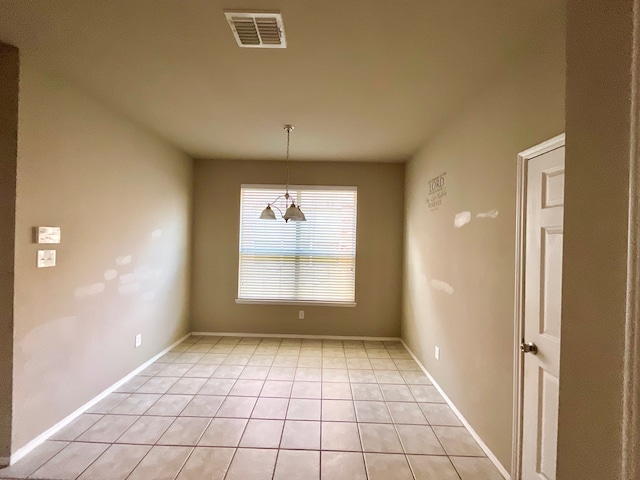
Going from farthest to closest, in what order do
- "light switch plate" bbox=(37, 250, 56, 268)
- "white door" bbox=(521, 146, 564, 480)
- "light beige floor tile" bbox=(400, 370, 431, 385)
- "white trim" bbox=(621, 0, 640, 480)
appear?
"light beige floor tile" bbox=(400, 370, 431, 385), "light switch plate" bbox=(37, 250, 56, 268), "white door" bbox=(521, 146, 564, 480), "white trim" bbox=(621, 0, 640, 480)

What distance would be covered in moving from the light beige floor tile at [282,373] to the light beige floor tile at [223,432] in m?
0.86

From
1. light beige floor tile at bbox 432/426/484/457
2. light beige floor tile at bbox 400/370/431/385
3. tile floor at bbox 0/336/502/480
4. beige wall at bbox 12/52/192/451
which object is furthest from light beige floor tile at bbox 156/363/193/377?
light beige floor tile at bbox 432/426/484/457

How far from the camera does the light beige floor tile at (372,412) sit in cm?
278

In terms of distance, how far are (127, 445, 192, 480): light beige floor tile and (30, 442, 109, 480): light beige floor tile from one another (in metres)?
0.36

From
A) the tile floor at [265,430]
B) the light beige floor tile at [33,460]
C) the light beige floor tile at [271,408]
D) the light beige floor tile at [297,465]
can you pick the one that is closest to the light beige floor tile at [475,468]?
the tile floor at [265,430]

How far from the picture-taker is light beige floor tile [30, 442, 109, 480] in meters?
2.07

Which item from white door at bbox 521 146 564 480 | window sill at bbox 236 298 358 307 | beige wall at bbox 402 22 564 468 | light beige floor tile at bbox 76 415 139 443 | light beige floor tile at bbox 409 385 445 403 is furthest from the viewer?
window sill at bbox 236 298 358 307

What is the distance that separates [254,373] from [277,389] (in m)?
0.51

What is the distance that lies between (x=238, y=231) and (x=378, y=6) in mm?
3891

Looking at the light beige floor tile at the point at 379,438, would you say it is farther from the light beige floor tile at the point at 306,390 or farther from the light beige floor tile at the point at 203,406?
the light beige floor tile at the point at 203,406

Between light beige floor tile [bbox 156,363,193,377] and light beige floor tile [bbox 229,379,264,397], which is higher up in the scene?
light beige floor tile [bbox 229,379,264,397]

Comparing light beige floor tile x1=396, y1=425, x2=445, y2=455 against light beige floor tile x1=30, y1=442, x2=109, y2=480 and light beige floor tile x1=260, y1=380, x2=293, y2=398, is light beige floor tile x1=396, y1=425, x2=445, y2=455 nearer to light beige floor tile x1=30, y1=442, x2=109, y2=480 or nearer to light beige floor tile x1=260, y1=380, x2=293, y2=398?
light beige floor tile x1=260, y1=380, x2=293, y2=398

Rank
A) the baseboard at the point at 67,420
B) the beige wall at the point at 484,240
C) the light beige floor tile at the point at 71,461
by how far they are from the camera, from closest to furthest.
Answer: the beige wall at the point at 484,240, the light beige floor tile at the point at 71,461, the baseboard at the point at 67,420

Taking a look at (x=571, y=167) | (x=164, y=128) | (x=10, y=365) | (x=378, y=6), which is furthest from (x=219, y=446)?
(x=164, y=128)
